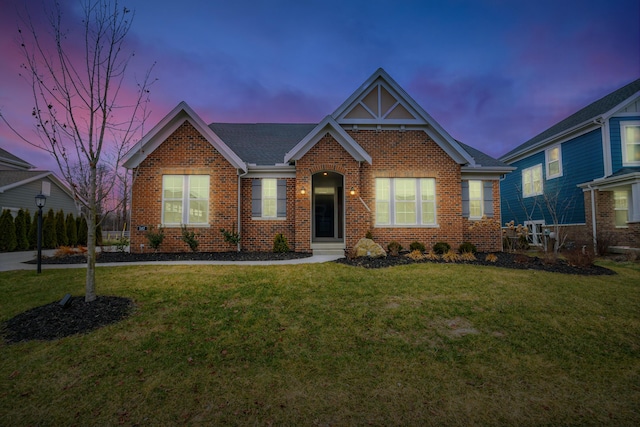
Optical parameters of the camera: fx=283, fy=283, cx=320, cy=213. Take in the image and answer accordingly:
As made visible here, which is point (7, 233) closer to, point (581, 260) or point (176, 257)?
point (176, 257)

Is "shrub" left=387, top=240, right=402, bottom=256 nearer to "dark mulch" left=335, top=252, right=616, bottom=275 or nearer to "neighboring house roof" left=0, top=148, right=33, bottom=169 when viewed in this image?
"dark mulch" left=335, top=252, right=616, bottom=275

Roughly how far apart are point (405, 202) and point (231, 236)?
7638mm

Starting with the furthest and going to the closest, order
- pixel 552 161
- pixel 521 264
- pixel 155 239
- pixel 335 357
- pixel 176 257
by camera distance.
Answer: pixel 552 161, pixel 155 239, pixel 176 257, pixel 521 264, pixel 335 357

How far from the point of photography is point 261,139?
1552 centimetres

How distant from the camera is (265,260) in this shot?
9.87 metres

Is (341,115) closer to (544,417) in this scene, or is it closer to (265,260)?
(265,260)

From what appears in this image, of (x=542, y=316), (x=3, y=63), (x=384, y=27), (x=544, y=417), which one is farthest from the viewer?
(x=384, y=27)

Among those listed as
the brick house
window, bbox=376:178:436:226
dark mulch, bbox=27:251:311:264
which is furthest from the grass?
window, bbox=376:178:436:226

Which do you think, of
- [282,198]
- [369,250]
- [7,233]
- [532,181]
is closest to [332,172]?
[282,198]

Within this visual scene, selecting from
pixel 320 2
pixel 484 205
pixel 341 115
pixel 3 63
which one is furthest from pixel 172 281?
pixel 320 2

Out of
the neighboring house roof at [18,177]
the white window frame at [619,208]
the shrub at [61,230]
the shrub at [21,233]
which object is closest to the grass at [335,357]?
the white window frame at [619,208]

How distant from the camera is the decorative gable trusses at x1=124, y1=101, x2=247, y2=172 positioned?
37.1ft

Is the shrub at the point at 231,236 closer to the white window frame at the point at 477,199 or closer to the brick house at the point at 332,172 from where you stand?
the brick house at the point at 332,172

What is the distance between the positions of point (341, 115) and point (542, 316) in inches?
411
